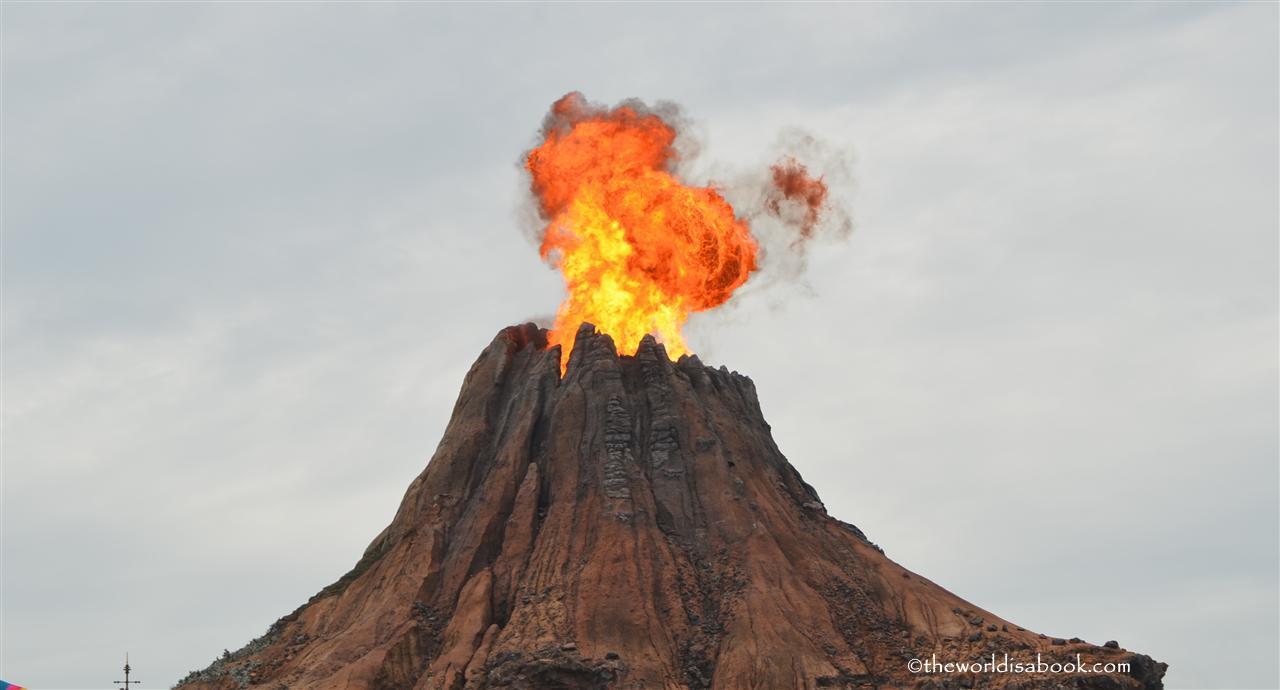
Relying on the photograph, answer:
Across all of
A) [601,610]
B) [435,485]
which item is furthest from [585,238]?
[601,610]

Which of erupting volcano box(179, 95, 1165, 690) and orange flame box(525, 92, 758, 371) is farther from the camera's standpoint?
orange flame box(525, 92, 758, 371)

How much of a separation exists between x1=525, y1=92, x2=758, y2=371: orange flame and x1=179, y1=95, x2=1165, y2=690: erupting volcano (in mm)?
155

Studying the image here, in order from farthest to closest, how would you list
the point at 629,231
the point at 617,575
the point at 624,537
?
the point at 629,231
the point at 624,537
the point at 617,575

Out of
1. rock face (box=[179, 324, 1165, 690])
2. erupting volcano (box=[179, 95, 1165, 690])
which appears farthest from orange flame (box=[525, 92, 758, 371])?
rock face (box=[179, 324, 1165, 690])

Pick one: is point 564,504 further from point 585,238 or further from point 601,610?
point 585,238

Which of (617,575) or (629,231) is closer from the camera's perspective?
(617,575)

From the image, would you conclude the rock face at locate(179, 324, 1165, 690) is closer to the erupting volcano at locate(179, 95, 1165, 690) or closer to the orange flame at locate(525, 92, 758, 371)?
the erupting volcano at locate(179, 95, 1165, 690)

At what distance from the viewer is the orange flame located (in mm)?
139375

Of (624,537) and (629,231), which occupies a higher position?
(629,231)

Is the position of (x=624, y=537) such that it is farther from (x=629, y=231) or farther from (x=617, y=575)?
(x=629, y=231)

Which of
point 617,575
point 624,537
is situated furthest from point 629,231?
point 617,575

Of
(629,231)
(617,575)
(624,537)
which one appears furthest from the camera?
(629,231)

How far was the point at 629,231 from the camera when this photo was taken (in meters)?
140

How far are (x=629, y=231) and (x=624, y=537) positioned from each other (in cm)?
2476
